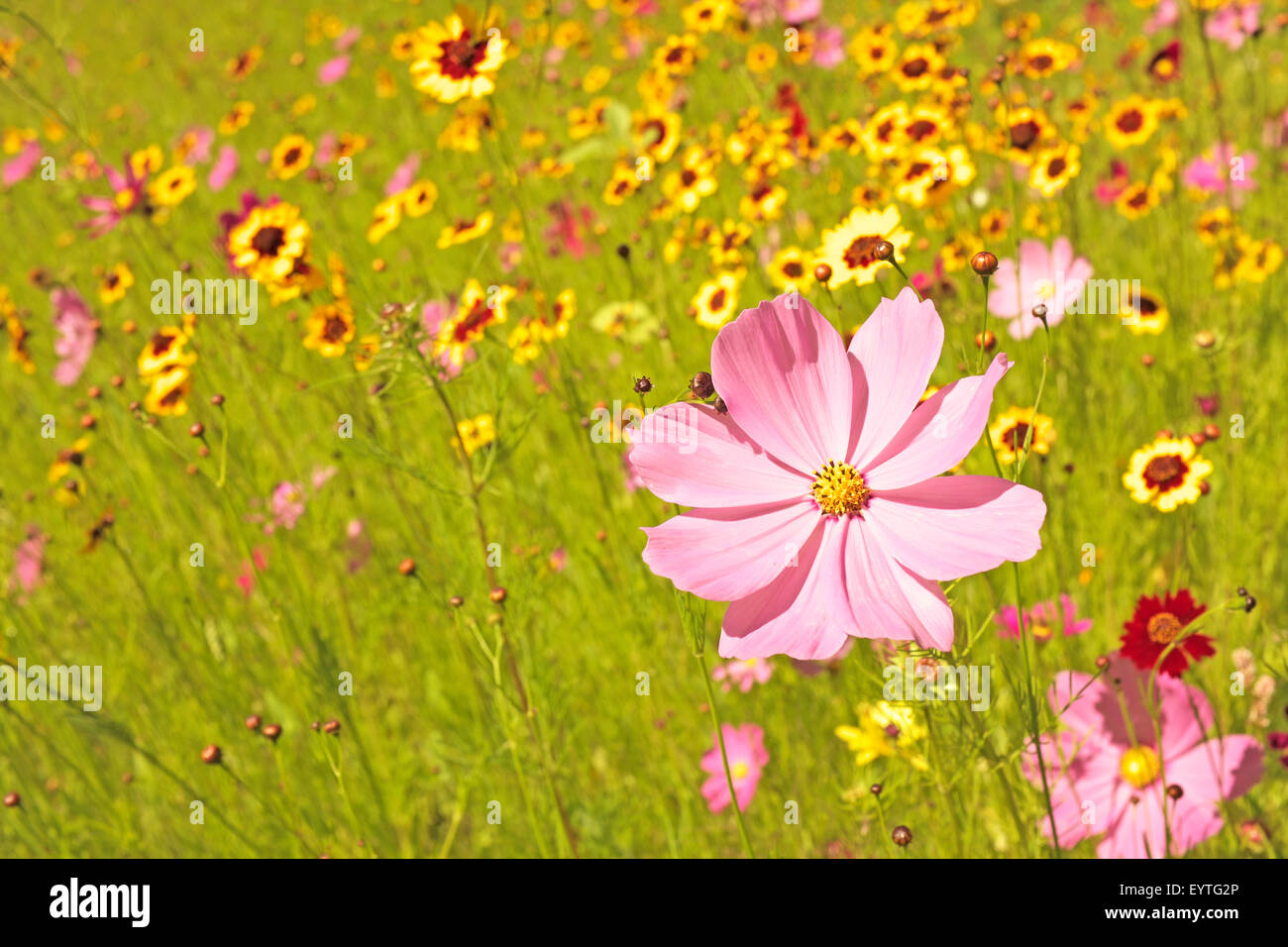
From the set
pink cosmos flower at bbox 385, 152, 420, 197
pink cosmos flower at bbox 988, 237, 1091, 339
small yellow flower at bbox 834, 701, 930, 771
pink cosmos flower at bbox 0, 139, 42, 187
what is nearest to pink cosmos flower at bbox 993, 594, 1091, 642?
small yellow flower at bbox 834, 701, 930, 771

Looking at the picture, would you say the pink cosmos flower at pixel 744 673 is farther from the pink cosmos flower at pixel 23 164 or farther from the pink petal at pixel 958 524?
the pink cosmos flower at pixel 23 164

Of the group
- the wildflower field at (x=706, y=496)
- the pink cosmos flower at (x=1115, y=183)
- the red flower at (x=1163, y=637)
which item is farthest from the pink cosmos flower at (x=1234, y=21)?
the red flower at (x=1163, y=637)

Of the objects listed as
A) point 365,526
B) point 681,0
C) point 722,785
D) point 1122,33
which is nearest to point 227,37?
point 681,0

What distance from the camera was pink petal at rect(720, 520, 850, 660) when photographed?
674mm

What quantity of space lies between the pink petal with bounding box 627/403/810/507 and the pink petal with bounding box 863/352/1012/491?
0.09 metres

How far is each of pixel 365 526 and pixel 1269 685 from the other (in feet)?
6.87

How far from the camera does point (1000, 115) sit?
1767 millimetres

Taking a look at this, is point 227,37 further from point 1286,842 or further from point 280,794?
point 1286,842

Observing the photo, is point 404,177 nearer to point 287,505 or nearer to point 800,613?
point 287,505

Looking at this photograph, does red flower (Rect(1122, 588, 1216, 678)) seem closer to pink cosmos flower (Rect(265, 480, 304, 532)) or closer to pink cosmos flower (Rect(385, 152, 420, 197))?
pink cosmos flower (Rect(265, 480, 304, 532))

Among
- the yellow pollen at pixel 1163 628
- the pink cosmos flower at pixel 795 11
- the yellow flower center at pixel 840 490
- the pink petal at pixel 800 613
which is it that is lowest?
the yellow pollen at pixel 1163 628

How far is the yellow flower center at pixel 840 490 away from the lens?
32.7 inches

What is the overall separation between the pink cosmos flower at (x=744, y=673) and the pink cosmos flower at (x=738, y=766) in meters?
0.09

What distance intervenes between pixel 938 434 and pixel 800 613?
0.20 meters
